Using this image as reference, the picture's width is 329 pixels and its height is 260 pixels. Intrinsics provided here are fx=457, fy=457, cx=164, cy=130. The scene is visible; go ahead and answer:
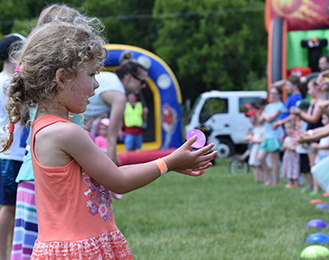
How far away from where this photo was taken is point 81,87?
168 cm

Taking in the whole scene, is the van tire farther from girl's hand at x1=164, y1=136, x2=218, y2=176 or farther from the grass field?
girl's hand at x1=164, y1=136, x2=218, y2=176

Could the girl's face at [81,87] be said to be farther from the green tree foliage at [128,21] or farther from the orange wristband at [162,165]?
the green tree foliage at [128,21]

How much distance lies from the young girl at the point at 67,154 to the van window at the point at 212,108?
13.6 meters

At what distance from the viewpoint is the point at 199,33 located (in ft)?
102

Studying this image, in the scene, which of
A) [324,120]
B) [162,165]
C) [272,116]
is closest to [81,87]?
[162,165]

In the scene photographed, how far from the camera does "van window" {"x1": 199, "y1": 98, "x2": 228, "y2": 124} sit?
15.3 m

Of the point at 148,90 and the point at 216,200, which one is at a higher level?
the point at 148,90

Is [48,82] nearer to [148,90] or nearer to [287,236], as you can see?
[287,236]

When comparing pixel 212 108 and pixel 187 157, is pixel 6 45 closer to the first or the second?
pixel 187 157

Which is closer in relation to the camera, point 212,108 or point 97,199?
point 97,199

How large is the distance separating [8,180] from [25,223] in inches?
27.2

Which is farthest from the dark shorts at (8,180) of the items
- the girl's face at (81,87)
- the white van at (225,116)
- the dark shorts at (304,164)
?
the white van at (225,116)

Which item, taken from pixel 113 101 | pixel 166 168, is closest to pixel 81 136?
pixel 166 168

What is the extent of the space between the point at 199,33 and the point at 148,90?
60.8 ft
